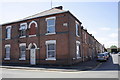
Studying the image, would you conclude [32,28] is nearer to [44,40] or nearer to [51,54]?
[44,40]

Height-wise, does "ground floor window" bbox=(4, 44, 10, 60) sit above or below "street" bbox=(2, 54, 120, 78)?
above

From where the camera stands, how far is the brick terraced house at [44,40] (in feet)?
56.8

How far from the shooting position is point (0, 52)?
24906mm

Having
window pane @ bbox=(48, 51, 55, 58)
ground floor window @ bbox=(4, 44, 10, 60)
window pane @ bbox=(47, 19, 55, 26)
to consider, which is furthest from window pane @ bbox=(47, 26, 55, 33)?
ground floor window @ bbox=(4, 44, 10, 60)

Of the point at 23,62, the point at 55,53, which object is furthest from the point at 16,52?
the point at 55,53

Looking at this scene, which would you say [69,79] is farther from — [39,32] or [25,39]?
[25,39]

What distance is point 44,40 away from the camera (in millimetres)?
18750

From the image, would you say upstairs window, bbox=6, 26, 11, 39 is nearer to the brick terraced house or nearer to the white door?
the brick terraced house

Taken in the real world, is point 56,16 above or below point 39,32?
above

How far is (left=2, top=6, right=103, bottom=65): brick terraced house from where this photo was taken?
1731cm

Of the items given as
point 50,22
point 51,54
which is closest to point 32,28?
point 50,22

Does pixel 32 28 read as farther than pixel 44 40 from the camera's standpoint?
Yes

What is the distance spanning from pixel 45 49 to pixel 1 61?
35.3 ft

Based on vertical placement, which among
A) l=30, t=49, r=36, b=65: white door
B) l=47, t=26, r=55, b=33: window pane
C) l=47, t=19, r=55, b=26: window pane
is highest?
l=47, t=19, r=55, b=26: window pane
